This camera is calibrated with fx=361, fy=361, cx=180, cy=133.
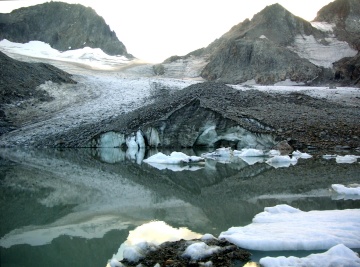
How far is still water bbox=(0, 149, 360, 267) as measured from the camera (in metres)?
3.72

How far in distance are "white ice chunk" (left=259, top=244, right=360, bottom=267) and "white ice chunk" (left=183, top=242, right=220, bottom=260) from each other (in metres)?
0.44

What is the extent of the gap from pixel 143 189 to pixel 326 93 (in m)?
17.0

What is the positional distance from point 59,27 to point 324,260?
49298mm

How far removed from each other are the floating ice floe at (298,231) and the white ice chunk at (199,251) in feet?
1.20

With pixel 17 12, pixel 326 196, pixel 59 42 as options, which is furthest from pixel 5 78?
pixel 17 12

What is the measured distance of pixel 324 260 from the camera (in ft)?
9.77

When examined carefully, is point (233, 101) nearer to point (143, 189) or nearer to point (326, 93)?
point (326, 93)

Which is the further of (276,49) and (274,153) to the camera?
(276,49)

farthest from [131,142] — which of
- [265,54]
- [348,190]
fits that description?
[265,54]

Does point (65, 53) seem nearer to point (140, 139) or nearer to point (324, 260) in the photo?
point (140, 139)

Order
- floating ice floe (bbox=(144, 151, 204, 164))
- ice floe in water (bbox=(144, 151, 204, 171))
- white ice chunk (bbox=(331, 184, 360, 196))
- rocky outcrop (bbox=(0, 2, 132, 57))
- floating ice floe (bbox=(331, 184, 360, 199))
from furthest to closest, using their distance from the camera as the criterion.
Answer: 1. rocky outcrop (bbox=(0, 2, 132, 57))
2. floating ice floe (bbox=(144, 151, 204, 164))
3. ice floe in water (bbox=(144, 151, 204, 171))
4. white ice chunk (bbox=(331, 184, 360, 196))
5. floating ice floe (bbox=(331, 184, 360, 199))

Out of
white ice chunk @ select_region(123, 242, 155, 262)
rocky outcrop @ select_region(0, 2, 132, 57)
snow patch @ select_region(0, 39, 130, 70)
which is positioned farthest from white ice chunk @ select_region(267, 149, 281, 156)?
rocky outcrop @ select_region(0, 2, 132, 57)

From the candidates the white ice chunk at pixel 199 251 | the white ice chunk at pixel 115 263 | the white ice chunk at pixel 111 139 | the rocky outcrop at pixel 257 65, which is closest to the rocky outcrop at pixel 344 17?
the rocky outcrop at pixel 257 65

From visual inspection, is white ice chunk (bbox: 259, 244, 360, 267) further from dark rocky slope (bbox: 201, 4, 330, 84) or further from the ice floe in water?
dark rocky slope (bbox: 201, 4, 330, 84)
